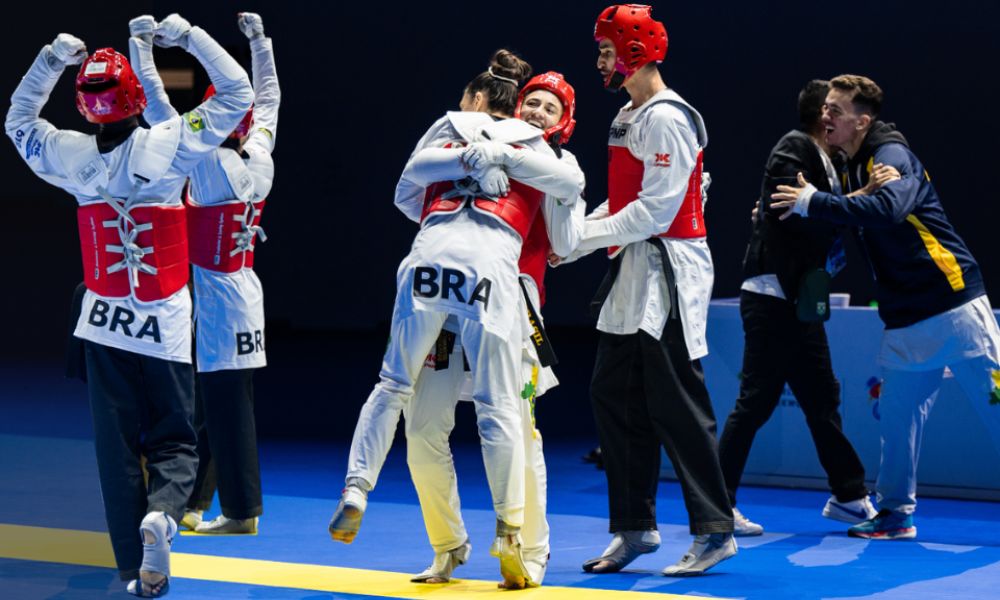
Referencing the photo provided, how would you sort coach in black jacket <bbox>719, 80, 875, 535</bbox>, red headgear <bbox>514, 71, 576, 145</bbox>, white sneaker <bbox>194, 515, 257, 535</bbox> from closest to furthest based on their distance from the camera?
1. red headgear <bbox>514, 71, 576, 145</bbox>
2. white sneaker <bbox>194, 515, 257, 535</bbox>
3. coach in black jacket <bbox>719, 80, 875, 535</bbox>

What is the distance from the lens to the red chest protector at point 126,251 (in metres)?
4.57

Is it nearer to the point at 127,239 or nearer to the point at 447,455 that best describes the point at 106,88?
the point at 127,239

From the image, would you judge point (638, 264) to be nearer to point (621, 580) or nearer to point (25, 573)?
point (621, 580)

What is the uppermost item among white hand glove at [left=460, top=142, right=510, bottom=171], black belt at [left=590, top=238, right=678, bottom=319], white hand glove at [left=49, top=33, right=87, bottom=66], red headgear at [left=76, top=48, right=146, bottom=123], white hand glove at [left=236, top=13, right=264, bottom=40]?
white hand glove at [left=236, top=13, right=264, bottom=40]

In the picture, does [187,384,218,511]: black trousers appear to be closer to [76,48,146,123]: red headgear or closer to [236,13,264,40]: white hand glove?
[236,13,264,40]: white hand glove

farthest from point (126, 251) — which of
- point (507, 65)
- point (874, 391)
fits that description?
point (874, 391)

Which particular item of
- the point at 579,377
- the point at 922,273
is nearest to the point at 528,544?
the point at 922,273

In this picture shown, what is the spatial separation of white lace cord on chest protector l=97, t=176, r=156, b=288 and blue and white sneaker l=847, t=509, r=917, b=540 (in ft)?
10.7

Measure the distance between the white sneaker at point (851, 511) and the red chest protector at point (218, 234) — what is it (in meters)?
2.85

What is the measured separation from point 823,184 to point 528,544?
2244mm

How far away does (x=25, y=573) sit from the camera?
4.84m

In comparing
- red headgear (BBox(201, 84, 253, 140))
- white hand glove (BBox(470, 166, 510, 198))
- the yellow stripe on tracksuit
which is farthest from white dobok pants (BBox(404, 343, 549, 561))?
the yellow stripe on tracksuit

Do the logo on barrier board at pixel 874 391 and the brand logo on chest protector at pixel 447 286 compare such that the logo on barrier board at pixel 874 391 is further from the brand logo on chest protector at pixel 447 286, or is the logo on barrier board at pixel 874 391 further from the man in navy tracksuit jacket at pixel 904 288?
the brand logo on chest protector at pixel 447 286

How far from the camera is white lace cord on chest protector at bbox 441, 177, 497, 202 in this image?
4.80 metres
